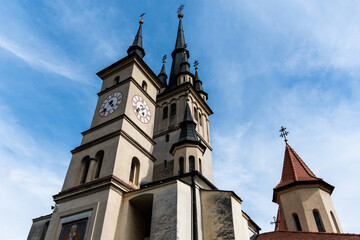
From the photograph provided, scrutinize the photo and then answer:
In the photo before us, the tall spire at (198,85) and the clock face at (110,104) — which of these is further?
the tall spire at (198,85)

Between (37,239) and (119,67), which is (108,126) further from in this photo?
(37,239)

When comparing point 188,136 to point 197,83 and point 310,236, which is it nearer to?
point 310,236

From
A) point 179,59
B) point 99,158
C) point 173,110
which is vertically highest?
point 179,59

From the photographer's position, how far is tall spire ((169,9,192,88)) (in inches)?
1326

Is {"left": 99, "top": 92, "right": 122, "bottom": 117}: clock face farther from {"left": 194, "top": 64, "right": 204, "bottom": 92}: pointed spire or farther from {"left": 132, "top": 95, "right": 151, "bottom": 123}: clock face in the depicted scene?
{"left": 194, "top": 64, "right": 204, "bottom": 92}: pointed spire

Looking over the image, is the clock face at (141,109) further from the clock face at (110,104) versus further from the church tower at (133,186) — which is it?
the clock face at (110,104)

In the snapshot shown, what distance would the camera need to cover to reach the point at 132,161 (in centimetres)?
1786

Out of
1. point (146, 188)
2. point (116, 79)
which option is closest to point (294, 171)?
point (146, 188)

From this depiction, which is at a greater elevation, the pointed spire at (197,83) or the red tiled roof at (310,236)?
the pointed spire at (197,83)

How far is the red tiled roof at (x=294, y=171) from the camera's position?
22.4 meters

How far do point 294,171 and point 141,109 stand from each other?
12.9 meters

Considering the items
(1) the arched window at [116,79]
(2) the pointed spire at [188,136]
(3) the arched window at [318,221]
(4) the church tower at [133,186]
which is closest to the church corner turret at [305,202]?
(3) the arched window at [318,221]

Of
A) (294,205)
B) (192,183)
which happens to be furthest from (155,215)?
(294,205)

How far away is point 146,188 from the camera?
575 inches
